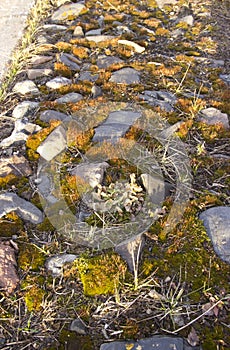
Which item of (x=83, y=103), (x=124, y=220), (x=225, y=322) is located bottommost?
(x=225, y=322)

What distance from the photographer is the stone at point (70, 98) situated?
6.07 m

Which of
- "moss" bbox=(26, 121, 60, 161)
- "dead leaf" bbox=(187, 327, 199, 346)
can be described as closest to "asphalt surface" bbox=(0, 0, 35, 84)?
"moss" bbox=(26, 121, 60, 161)

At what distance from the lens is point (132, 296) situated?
143 inches

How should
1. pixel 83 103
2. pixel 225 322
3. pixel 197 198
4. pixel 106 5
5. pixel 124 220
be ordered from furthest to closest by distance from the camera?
pixel 106 5 → pixel 83 103 → pixel 197 198 → pixel 124 220 → pixel 225 322

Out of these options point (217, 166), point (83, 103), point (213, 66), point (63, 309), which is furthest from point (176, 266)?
point (213, 66)

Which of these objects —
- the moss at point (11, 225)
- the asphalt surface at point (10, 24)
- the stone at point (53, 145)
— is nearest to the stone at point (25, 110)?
the stone at point (53, 145)

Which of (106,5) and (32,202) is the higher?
(106,5)

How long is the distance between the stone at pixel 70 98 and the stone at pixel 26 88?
509 mm

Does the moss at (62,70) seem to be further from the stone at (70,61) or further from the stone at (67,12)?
the stone at (67,12)

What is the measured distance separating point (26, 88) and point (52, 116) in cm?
111

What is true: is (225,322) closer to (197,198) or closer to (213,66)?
(197,198)

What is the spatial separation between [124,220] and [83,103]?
2383 mm

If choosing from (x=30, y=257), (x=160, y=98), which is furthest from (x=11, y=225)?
(x=160, y=98)

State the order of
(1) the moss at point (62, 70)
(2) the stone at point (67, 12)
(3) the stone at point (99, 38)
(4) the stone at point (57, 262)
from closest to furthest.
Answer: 1. (4) the stone at point (57, 262)
2. (1) the moss at point (62, 70)
3. (3) the stone at point (99, 38)
4. (2) the stone at point (67, 12)
